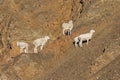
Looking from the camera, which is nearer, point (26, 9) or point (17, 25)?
point (17, 25)

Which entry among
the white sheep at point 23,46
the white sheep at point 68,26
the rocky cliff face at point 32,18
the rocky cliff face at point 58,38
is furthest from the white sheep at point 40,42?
the white sheep at point 68,26

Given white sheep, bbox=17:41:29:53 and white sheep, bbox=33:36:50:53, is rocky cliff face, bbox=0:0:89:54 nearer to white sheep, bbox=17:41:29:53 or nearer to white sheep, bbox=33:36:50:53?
white sheep, bbox=17:41:29:53

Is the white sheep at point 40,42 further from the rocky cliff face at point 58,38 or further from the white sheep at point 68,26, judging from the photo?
the white sheep at point 68,26

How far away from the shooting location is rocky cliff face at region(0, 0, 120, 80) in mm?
31297

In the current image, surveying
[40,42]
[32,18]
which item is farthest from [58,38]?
[32,18]

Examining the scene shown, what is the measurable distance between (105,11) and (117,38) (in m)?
6.05

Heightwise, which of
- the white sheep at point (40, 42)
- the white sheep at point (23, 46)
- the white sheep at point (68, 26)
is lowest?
the white sheep at point (23, 46)

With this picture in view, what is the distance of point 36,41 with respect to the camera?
121 ft

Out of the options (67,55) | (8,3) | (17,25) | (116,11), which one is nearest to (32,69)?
(67,55)

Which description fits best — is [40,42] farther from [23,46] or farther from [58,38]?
[58,38]

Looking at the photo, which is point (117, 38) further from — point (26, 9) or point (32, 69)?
point (26, 9)

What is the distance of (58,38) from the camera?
38.0 m

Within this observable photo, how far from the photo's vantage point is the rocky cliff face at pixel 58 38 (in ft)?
103

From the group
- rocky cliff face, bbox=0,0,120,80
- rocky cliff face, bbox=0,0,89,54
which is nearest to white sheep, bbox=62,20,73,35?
rocky cliff face, bbox=0,0,120,80
